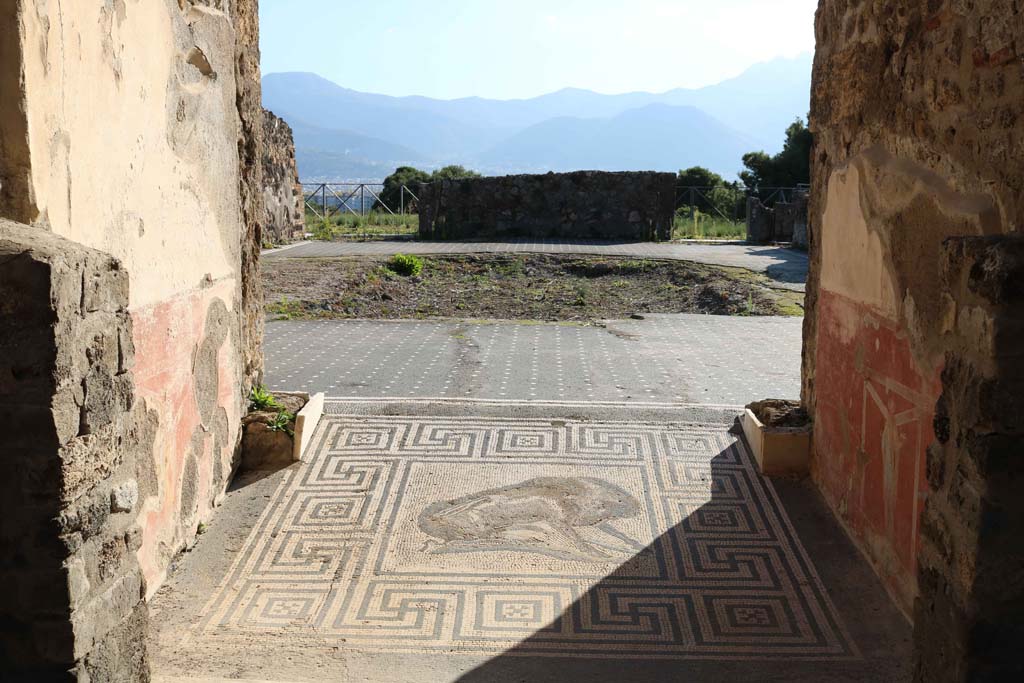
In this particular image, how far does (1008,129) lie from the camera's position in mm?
2273

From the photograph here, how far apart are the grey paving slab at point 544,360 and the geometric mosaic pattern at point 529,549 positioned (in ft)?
2.03

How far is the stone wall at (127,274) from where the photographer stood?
193cm

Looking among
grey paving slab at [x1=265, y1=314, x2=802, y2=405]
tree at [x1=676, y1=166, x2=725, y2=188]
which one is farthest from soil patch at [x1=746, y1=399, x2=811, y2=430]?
tree at [x1=676, y1=166, x2=725, y2=188]

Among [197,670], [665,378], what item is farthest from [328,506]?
[665,378]

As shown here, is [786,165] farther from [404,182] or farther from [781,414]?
[781,414]

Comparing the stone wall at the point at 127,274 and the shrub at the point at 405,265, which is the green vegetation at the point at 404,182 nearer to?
the shrub at the point at 405,265

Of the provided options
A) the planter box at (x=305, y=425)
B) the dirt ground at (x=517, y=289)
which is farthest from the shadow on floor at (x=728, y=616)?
the dirt ground at (x=517, y=289)

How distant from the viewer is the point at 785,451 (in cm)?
426

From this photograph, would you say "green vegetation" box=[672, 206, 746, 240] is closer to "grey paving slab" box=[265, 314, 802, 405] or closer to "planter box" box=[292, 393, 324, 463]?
"grey paving slab" box=[265, 314, 802, 405]

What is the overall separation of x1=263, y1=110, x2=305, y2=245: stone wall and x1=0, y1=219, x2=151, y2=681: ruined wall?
1052 cm

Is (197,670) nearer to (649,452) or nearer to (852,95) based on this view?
(649,452)

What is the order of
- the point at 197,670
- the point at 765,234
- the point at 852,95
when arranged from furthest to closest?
the point at 765,234, the point at 852,95, the point at 197,670

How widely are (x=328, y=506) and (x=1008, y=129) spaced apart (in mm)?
2843

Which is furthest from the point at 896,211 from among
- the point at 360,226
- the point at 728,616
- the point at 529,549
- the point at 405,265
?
the point at 360,226
